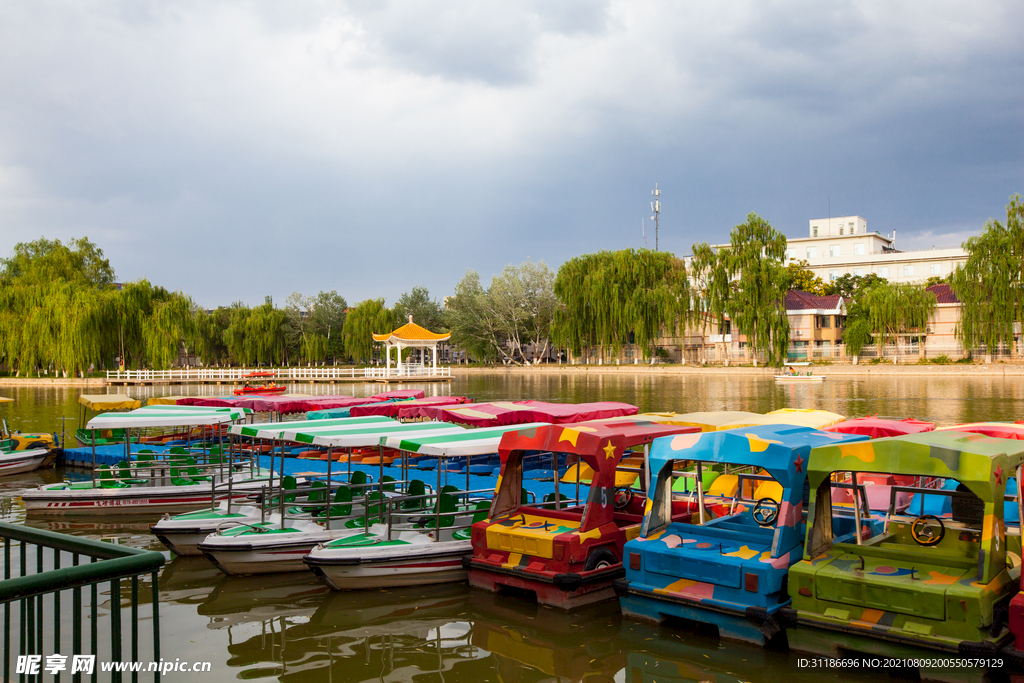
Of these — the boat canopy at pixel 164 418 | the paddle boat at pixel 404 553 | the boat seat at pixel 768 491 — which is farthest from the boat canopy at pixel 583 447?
the boat canopy at pixel 164 418

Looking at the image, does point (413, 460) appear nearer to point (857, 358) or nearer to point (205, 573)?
point (205, 573)

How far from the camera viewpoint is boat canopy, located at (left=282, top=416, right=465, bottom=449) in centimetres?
1062

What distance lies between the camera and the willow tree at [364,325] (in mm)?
80750

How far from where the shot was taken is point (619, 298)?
71.4 m

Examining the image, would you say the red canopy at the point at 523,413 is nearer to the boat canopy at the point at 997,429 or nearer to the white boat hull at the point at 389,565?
the white boat hull at the point at 389,565

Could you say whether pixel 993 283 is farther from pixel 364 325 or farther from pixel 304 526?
pixel 304 526

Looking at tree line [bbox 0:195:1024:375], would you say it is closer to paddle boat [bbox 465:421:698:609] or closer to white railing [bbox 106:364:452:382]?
white railing [bbox 106:364:452:382]

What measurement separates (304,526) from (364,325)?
7084 cm

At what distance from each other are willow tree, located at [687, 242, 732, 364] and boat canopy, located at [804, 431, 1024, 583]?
60.5 meters

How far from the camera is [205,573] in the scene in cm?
1105

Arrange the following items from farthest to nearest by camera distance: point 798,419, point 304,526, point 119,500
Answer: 1. point 119,500
2. point 798,419
3. point 304,526

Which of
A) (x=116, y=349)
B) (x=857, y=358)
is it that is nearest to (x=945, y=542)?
(x=116, y=349)

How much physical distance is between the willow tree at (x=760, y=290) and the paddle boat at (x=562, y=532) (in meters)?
56.2

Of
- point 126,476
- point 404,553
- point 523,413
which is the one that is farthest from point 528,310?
point 404,553
